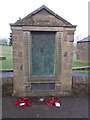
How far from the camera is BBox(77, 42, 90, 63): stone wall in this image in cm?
2912

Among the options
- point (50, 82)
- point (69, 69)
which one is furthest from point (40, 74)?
point (69, 69)

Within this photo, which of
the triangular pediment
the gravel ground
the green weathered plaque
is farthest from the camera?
the green weathered plaque

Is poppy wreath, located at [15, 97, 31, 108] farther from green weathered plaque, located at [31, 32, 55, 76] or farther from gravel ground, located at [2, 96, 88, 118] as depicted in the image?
green weathered plaque, located at [31, 32, 55, 76]

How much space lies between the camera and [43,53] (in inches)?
436

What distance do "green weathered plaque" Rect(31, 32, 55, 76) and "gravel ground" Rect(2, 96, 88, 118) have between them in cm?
176

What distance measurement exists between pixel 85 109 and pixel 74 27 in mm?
4569

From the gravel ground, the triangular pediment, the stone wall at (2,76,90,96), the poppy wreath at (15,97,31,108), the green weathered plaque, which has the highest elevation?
the triangular pediment

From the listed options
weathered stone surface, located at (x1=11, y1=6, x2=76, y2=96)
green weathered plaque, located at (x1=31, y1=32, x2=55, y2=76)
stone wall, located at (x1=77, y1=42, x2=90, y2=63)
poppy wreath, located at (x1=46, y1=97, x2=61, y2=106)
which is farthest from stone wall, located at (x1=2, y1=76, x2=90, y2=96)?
stone wall, located at (x1=77, y1=42, x2=90, y2=63)

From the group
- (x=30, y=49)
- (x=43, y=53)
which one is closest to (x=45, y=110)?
(x=43, y=53)

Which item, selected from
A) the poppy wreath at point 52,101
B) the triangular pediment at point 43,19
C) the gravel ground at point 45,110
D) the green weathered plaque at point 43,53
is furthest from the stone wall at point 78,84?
the triangular pediment at point 43,19

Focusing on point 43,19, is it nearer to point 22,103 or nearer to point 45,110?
point 22,103

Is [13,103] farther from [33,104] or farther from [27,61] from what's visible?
[27,61]

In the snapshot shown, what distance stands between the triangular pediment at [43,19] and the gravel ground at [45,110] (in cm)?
426

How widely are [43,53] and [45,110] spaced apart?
347 centimetres
